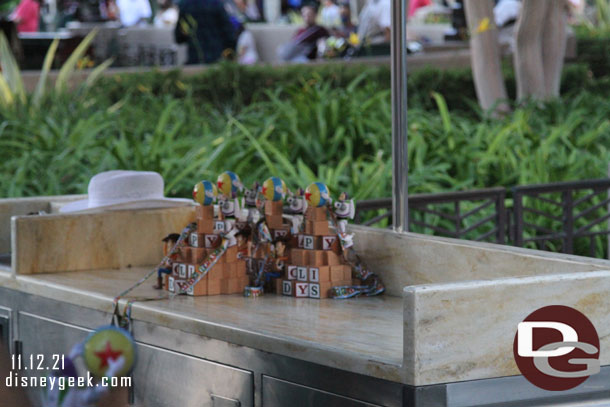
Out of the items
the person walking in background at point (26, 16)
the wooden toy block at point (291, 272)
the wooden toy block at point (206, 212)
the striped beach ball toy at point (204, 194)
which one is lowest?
the wooden toy block at point (291, 272)

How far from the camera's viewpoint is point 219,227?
369cm

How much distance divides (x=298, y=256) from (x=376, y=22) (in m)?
14.2

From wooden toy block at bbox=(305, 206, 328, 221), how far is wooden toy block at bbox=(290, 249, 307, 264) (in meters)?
0.11

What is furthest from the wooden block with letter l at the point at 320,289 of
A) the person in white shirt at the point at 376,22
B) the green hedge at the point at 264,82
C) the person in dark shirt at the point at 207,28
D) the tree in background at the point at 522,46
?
the person in white shirt at the point at 376,22

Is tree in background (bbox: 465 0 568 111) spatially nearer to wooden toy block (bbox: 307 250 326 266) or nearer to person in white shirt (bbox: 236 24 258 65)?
wooden toy block (bbox: 307 250 326 266)

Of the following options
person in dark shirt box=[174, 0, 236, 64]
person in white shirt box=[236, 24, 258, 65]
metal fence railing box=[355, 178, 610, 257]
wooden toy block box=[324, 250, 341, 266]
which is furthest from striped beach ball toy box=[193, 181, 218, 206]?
person in white shirt box=[236, 24, 258, 65]

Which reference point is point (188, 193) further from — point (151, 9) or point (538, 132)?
point (151, 9)

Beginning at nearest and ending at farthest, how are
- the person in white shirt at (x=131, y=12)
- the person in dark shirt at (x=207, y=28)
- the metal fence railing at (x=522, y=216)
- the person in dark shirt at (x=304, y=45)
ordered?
the metal fence railing at (x=522, y=216)
the person in dark shirt at (x=207, y=28)
the person in dark shirt at (x=304, y=45)
the person in white shirt at (x=131, y=12)

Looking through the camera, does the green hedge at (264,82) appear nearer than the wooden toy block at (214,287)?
No

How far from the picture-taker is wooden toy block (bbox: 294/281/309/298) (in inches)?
142

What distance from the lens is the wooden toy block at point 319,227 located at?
3.59 metres

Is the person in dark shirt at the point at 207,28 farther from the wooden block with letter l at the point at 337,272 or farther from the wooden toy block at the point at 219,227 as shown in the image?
the wooden block with letter l at the point at 337,272

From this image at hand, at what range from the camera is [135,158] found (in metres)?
6.88

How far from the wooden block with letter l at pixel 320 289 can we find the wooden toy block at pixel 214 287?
0.96 feet
